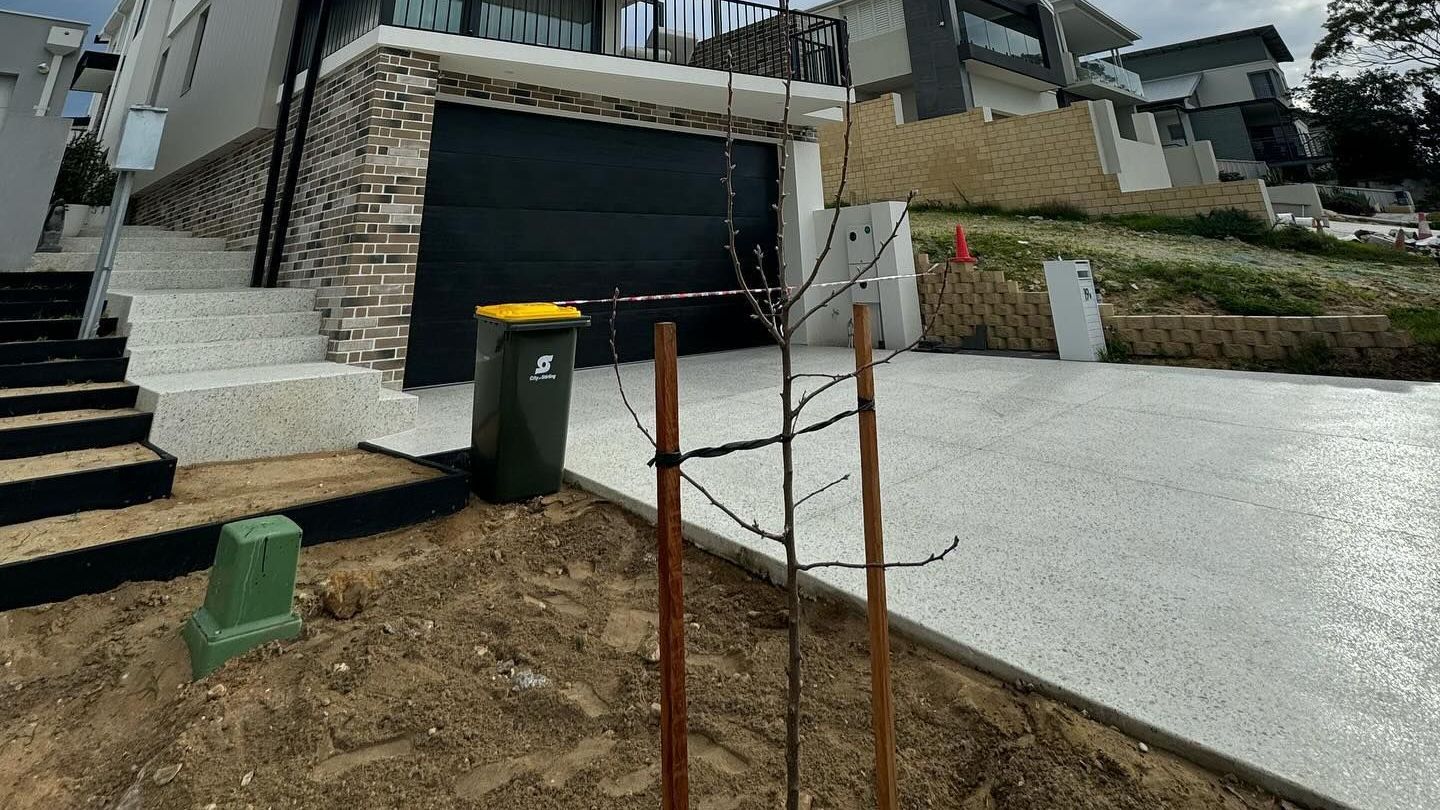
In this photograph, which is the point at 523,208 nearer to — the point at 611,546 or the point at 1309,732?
the point at 611,546

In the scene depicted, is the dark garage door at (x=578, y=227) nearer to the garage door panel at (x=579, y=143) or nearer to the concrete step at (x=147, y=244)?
the garage door panel at (x=579, y=143)

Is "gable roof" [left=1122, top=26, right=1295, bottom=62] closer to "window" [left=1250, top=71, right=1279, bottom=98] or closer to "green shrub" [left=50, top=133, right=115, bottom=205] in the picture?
"window" [left=1250, top=71, right=1279, bottom=98]

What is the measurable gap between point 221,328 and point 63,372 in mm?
873

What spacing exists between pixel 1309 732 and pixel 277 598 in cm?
288

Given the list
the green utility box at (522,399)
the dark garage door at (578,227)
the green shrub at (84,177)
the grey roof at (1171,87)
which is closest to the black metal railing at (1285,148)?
the grey roof at (1171,87)

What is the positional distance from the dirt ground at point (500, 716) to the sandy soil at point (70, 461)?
1.04 meters

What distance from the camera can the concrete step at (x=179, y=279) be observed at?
4734 mm

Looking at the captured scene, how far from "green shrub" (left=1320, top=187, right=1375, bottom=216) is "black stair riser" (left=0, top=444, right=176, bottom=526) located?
34951 mm

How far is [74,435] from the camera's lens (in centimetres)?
290

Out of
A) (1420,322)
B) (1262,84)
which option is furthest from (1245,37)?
(1420,322)

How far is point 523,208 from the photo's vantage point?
580 cm

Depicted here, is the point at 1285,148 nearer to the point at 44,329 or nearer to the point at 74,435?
the point at 74,435

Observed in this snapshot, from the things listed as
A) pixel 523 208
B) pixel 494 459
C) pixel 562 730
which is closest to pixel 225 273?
pixel 523 208

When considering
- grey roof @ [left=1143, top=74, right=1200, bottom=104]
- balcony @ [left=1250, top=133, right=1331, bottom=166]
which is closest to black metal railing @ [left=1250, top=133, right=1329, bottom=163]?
balcony @ [left=1250, top=133, right=1331, bottom=166]
